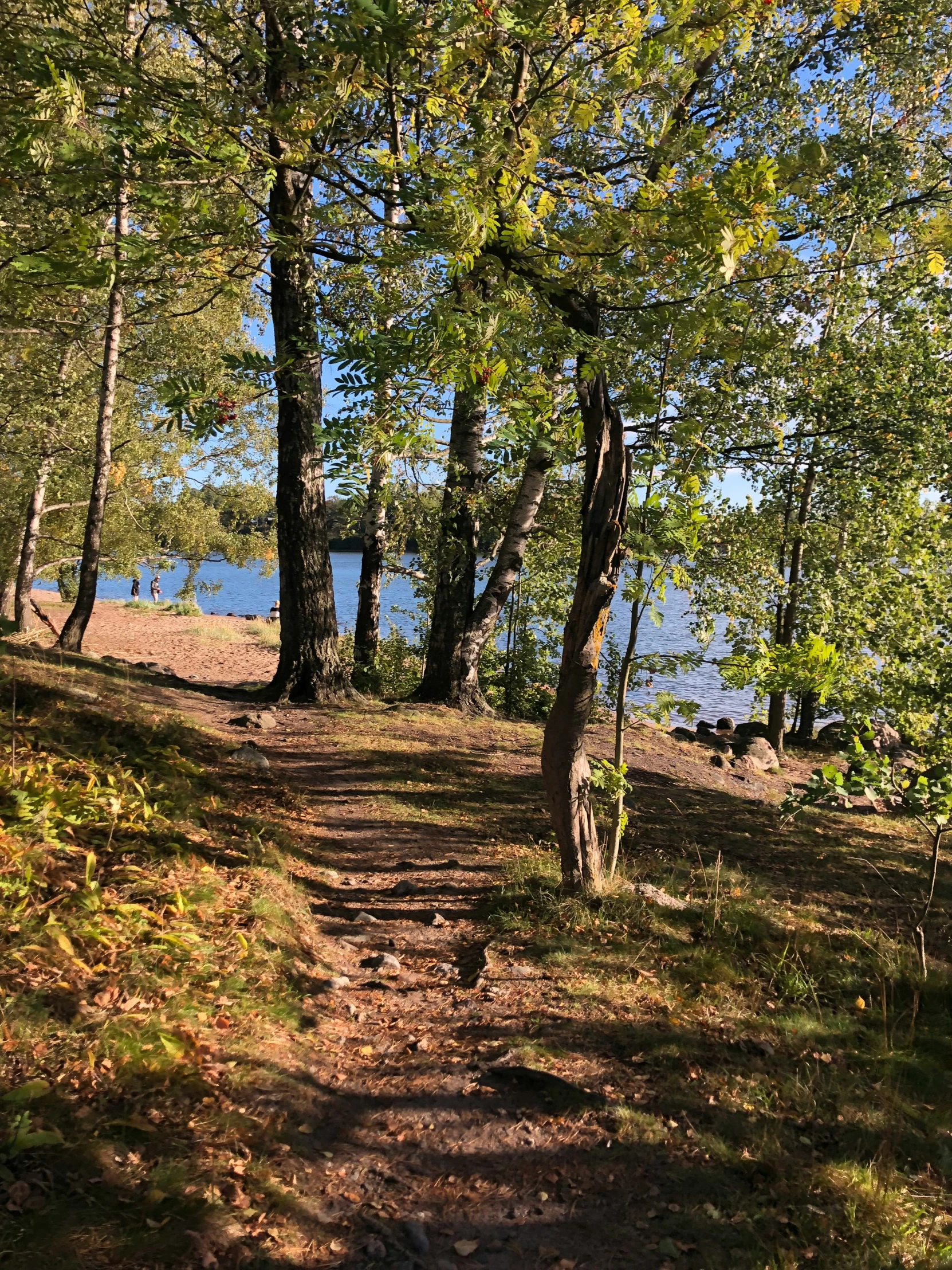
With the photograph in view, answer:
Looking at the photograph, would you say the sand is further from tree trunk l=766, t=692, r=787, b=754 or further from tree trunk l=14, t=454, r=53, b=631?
tree trunk l=766, t=692, r=787, b=754

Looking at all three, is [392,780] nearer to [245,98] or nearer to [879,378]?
[245,98]

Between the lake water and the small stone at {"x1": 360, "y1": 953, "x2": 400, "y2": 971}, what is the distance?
2.69 meters

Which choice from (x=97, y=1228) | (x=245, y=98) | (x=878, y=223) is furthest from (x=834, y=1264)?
(x=878, y=223)

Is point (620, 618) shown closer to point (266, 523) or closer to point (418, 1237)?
point (266, 523)

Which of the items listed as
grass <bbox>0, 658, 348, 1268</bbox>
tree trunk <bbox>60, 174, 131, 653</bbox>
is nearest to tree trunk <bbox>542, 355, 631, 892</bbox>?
grass <bbox>0, 658, 348, 1268</bbox>

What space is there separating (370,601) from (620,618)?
17390 millimetres

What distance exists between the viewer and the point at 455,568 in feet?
37.7

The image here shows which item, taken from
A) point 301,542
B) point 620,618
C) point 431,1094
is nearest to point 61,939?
point 431,1094

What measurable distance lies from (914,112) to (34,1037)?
15.3 m

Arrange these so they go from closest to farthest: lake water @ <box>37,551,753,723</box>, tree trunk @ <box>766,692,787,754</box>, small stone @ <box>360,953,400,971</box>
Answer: small stone @ <box>360,953,400,971</box> → tree trunk @ <box>766,692,787,754</box> → lake water @ <box>37,551,753,723</box>

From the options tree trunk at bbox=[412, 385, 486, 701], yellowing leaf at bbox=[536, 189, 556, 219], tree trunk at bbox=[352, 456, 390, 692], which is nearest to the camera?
yellowing leaf at bbox=[536, 189, 556, 219]

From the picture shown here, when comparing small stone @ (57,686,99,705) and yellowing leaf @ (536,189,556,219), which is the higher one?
yellowing leaf @ (536,189,556,219)

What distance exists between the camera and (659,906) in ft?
17.8

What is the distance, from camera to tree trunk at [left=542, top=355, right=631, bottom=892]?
195 inches
